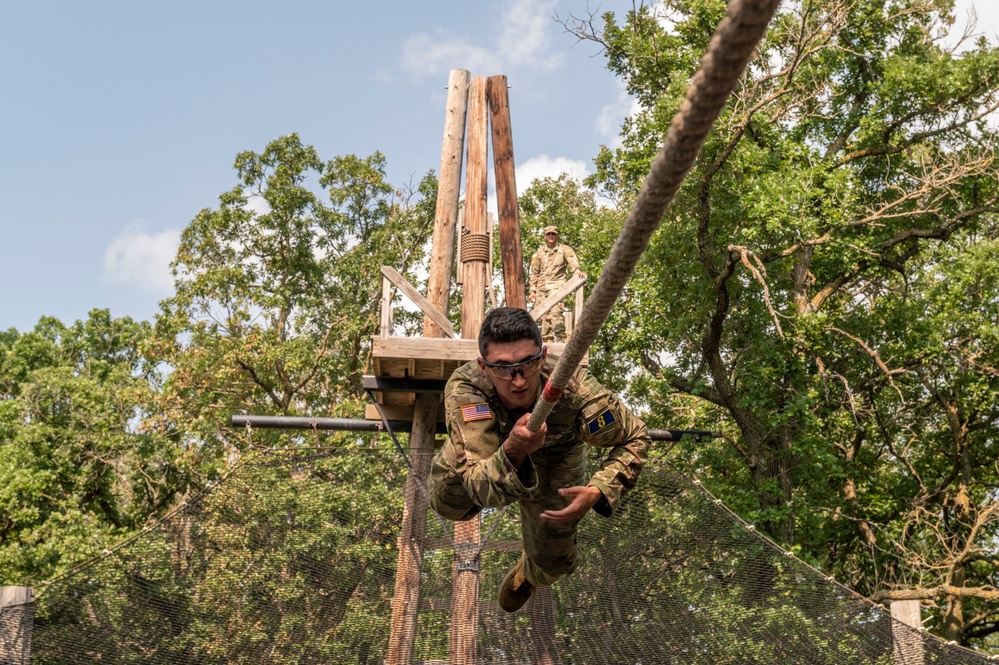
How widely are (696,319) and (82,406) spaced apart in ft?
40.2

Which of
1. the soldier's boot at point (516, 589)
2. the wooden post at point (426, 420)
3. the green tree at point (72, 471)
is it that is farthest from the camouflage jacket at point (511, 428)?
the green tree at point (72, 471)

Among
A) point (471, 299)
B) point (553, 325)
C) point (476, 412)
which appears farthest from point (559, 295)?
point (476, 412)

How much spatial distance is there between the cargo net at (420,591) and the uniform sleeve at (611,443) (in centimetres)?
316

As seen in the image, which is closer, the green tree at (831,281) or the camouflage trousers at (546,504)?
the camouflage trousers at (546,504)

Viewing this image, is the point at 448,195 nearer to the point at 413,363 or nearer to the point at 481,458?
the point at 413,363

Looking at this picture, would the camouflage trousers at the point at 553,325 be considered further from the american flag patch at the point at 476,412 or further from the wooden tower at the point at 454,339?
the american flag patch at the point at 476,412

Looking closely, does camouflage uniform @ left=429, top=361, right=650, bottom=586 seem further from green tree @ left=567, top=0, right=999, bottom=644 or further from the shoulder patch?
green tree @ left=567, top=0, right=999, bottom=644

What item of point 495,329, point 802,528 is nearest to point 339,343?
point 802,528

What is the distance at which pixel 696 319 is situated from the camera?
48.0 feet

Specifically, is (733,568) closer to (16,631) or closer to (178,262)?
(16,631)

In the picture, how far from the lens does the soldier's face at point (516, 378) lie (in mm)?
3502

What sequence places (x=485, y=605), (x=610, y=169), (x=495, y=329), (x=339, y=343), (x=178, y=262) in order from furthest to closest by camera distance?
(x=178, y=262) < (x=339, y=343) < (x=610, y=169) < (x=485, y=605) < (x=495, y=329)

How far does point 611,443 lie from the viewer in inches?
153

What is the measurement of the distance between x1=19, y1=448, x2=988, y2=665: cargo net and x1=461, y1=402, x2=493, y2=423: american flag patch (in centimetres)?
339
